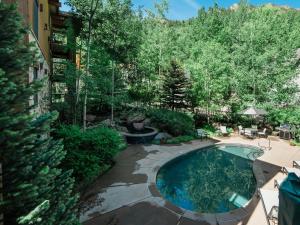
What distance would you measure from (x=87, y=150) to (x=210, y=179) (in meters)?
5.47

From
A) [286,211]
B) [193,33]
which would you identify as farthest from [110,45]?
[193,33]

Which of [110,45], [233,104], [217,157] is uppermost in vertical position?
[110,45]

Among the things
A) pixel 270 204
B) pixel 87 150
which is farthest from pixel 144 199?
pixel 270 204

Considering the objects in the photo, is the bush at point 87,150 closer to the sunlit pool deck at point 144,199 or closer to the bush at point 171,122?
the sunlit pool deck at point 144,199

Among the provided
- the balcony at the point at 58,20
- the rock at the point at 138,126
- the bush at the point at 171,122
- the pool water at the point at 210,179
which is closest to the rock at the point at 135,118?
the rock at the point at 138,126

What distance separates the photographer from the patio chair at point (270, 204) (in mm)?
5375

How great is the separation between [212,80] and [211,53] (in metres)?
2.18

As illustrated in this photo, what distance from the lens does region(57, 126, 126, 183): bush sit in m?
7.00

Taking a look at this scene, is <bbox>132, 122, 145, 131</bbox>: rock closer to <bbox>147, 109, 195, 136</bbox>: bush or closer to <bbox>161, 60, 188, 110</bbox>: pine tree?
<bbox>147, 109, 195, 136</bbox>: bush

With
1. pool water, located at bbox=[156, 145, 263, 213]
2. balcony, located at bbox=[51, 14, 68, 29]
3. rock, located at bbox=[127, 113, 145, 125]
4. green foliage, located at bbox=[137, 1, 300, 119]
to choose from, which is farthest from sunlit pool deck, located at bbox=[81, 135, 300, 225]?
balcony, located at bbox=[51, 14, 68, 29]

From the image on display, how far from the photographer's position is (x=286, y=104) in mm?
16969

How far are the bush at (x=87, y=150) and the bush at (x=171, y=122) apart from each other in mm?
6731

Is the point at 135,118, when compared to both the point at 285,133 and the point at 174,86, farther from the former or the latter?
the point at 285,133

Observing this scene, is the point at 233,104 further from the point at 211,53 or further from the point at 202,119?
the point at 211,53
